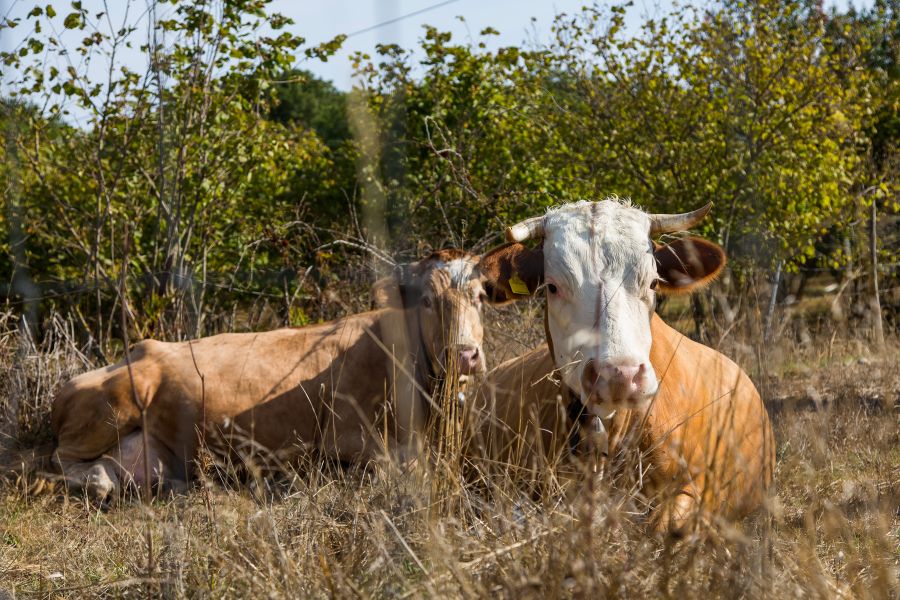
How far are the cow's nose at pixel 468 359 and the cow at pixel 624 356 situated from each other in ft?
2.05

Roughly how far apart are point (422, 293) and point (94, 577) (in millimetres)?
3032

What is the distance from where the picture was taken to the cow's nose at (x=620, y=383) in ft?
11.5

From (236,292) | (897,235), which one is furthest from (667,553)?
(897,235)

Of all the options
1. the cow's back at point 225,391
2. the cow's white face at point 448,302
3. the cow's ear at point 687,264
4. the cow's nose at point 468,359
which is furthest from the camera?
the cow's back at point 225,391

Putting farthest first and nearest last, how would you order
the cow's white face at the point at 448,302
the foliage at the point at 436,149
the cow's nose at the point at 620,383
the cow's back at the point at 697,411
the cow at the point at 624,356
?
Result: the foliage at the point at 436,149
the cow's white face at the point at 448,302
the cow's back at the point at 697,411
the cow at the point at 624,356
the cow's nose at the point at 620,383

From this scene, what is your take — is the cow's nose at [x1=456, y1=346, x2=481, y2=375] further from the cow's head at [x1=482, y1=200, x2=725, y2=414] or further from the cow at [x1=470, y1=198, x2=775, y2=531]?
the cow's head at [x1=482, y1=200, x2=725, y2=414]

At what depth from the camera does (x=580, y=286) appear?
13.1 feet

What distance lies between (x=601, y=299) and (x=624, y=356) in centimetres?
35

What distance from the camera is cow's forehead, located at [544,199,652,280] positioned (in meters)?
4.04

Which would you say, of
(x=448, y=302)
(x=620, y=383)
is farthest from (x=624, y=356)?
(x=448, y=302)

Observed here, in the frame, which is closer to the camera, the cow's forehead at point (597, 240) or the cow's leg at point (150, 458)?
the cow's forehead at point (597, 240)

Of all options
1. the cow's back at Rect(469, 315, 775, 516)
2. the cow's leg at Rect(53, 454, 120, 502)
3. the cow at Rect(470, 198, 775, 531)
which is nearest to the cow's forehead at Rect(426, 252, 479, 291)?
the cow's back at Rect(469, 315, 775, 516)

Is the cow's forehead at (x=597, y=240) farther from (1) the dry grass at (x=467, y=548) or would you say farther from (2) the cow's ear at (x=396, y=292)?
Result: (2) the cow's ear at (x=396, y=292)

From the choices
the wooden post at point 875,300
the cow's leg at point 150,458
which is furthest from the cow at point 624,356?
the cow's leg at point 150,458
